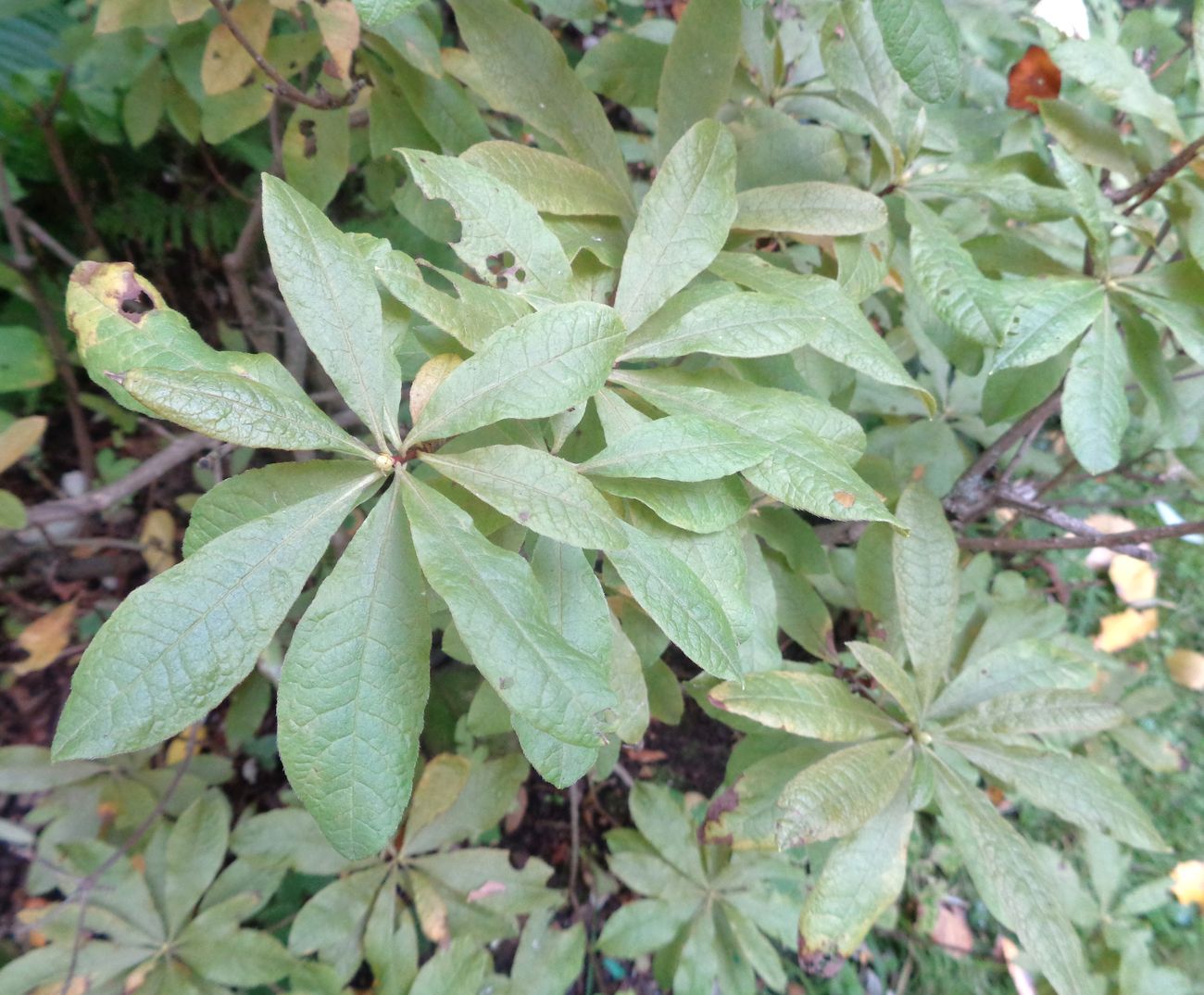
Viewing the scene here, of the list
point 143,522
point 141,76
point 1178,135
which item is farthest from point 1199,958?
point 141,76

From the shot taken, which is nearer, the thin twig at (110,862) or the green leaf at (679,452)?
the green leaf at (679,452)

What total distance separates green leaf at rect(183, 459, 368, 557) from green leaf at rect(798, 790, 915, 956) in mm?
883

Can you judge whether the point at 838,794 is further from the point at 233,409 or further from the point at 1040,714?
the point at 233,409

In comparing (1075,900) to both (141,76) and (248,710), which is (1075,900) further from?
→ (141,76)

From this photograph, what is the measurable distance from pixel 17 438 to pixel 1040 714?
1.92m

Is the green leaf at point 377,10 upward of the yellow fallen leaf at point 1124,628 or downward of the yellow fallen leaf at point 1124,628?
upward

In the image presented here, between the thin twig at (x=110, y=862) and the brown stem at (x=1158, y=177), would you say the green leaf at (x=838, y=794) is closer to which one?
the brown stem at (x=1158, y=177)

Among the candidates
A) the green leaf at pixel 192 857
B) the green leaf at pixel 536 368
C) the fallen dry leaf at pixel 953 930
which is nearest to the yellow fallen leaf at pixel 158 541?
the green leaf at pixel 192 857

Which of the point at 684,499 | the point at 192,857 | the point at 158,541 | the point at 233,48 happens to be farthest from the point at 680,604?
the point at 158,541

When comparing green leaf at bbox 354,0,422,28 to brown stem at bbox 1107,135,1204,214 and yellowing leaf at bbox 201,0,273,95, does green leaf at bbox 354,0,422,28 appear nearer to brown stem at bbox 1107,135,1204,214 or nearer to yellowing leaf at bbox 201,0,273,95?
yellowing leaf at bbox 201,0,273,95

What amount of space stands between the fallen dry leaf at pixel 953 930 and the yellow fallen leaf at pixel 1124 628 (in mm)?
979

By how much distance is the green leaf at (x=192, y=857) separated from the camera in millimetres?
1541

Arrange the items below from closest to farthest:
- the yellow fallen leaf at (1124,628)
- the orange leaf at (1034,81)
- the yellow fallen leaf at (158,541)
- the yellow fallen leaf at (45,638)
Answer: the orange leaf at (1034,81) → the yellow fallen leaf at (45,638) → the yellow fallen leaf at (158,541) → the yellow fallen leaf at (1124,628)

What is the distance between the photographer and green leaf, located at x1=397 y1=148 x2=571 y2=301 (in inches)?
31.4
